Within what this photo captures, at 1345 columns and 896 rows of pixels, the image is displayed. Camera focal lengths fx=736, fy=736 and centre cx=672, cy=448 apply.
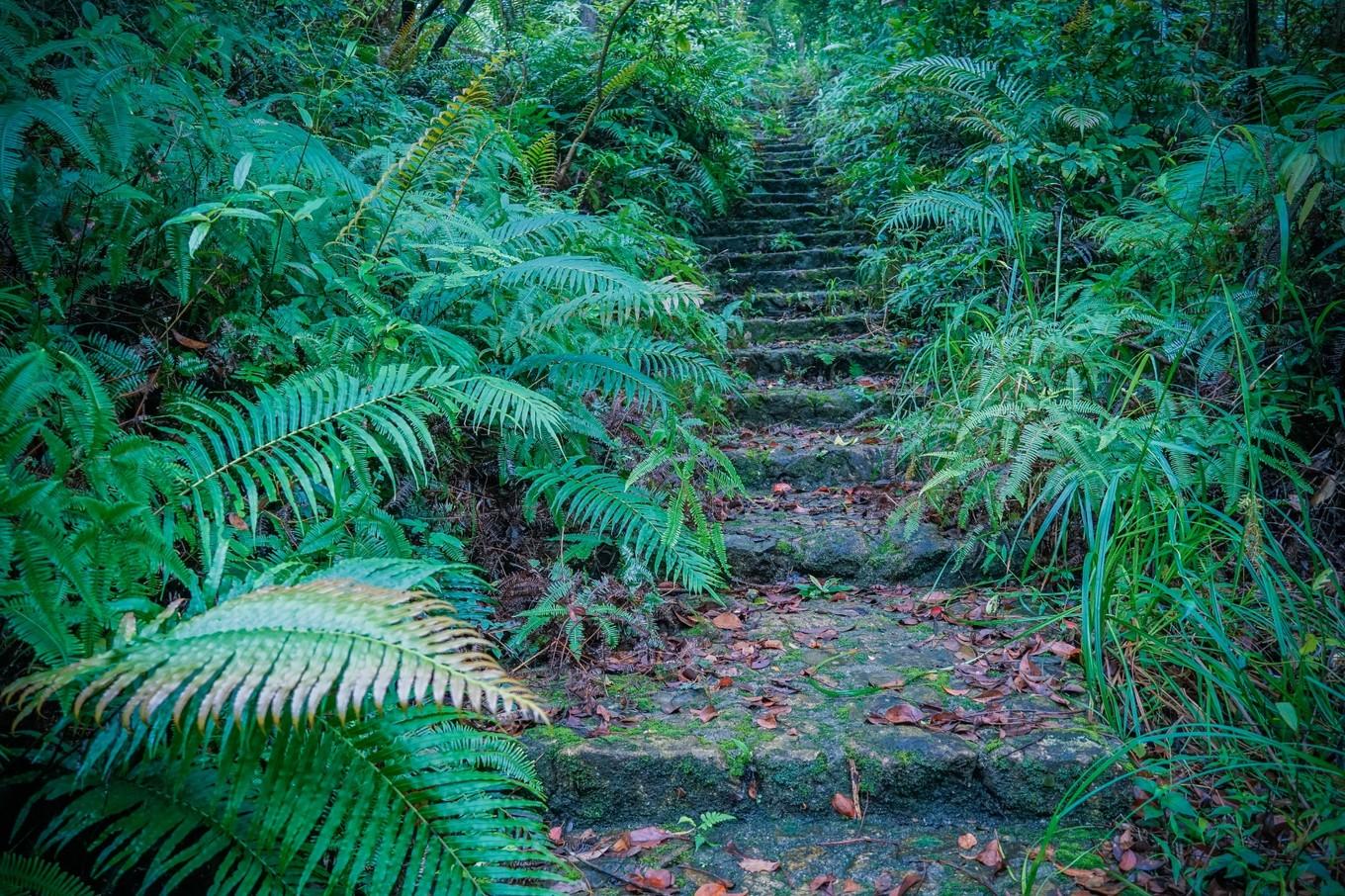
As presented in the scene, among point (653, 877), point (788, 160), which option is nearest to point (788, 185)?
point (788, 160)

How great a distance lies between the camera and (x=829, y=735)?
205 cm

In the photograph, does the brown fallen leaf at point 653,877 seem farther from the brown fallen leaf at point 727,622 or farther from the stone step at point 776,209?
the stone step at point 776,209

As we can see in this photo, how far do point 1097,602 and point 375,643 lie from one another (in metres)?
1.90

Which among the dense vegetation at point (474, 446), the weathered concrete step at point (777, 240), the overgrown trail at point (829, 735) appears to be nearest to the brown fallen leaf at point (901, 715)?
the overgrown trail at point (829, 735)

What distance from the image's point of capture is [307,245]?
2.59 metres

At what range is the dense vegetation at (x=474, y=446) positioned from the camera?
3.98ft

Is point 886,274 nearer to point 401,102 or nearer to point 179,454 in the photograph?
point 401,102

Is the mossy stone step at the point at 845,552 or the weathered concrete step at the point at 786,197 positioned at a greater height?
the weathered concrete step at the point at 786,197

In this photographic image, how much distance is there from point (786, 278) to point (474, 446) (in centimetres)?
364

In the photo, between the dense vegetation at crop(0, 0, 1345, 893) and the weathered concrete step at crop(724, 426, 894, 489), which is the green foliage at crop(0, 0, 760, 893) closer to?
the dense vegetation at crop(0, 0, 1345, 893)

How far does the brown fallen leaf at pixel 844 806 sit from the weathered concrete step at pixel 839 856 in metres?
0.02

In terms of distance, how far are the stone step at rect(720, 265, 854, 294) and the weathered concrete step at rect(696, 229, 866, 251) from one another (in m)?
0.51

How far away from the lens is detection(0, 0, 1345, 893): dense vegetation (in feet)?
3.98

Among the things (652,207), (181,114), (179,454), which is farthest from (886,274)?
(179,454)
